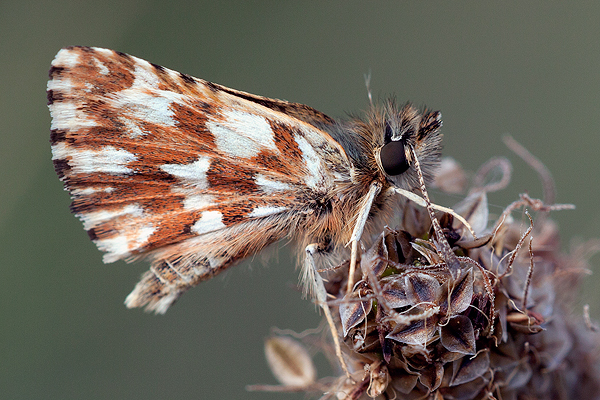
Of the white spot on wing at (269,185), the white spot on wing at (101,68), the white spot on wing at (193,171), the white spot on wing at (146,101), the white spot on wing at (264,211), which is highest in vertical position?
the white spot on wing at (101,68)

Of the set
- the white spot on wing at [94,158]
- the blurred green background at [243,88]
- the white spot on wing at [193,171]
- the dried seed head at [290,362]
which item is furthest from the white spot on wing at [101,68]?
the blurred green background at [243,88]

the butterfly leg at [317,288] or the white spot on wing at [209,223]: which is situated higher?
Answer: the white spot on wing at [209,223]

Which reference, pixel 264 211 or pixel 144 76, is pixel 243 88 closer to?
pixel 144 76

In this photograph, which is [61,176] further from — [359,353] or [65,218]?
[65,218]

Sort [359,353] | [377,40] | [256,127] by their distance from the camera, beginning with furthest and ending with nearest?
[377,40]
[256,127]
[359,353]

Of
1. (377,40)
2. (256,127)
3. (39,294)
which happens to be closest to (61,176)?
(256,127)

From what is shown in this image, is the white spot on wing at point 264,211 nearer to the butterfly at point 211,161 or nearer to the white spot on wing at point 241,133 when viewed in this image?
the butterfly at point 211,161
